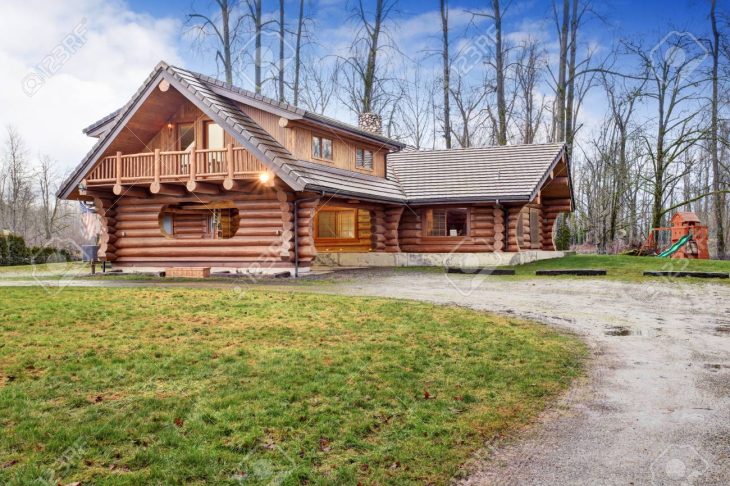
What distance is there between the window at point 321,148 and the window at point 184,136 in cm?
438

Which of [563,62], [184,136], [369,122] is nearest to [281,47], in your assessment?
[369,122]

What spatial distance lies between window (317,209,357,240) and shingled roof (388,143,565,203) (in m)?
2.81

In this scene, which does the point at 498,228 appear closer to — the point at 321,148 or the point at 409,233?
the point at 409,233

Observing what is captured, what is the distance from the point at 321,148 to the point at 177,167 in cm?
517

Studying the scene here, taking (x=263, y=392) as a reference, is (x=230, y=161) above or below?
above

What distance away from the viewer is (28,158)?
136ft

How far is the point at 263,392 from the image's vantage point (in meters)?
5.34

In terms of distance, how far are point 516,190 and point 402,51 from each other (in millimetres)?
14149

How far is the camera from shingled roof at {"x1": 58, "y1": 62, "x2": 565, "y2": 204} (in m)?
17.3

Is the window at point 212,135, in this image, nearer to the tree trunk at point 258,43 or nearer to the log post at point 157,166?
the log post at point 157,166

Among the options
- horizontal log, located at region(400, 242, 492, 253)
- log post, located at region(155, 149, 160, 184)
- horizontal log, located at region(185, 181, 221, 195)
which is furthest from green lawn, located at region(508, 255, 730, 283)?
log post, located at region(155, 149, 160, 184)

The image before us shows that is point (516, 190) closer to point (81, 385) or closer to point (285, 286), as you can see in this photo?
point (285, 286)

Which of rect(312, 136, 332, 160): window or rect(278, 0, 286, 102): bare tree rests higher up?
rect(278, 0, 286, 102): bare tree

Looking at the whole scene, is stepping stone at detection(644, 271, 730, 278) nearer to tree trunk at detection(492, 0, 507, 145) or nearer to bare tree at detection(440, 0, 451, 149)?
tree trunk at detection(492, 0, 507, 145)
